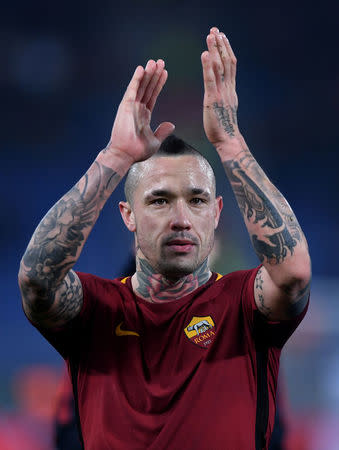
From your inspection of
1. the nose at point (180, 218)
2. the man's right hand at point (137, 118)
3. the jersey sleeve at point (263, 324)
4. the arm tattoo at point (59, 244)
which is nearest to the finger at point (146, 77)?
the man's right hand at point (137, 118)

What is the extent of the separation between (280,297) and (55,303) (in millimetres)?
669

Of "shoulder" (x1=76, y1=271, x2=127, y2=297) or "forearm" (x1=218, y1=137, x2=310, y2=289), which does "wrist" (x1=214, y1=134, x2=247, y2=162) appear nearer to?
"forearm" (x1=218, y1=137, x2=310, y2=289)

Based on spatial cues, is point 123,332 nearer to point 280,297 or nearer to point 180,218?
point 180,218

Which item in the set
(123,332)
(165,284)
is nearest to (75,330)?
(123,332)

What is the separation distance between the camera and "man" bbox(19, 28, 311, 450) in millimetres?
1633

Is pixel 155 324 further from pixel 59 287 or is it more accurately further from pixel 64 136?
pixel 64 136

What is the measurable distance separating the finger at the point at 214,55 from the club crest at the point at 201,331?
771mm

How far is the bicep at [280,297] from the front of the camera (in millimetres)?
1594

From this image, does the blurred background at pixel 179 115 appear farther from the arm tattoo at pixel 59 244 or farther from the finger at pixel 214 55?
the finger at pixel 214 55

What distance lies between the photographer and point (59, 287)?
5.66 ft

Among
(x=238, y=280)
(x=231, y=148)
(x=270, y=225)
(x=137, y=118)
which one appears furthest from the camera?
(x=238, y=280)

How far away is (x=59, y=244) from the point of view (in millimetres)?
1630

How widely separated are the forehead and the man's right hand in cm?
15

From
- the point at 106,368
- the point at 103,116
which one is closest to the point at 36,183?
the point at 103,116
